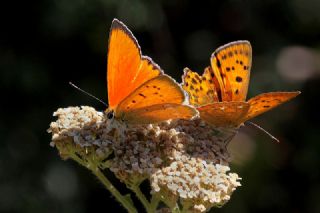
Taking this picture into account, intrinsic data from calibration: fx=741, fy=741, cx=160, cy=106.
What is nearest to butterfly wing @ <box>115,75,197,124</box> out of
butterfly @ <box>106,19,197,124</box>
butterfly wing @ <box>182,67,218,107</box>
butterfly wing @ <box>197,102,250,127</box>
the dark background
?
butterfly @ <box>106,19,197,124</box>

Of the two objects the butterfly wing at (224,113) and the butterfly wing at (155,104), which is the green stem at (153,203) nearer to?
the butterfly wing at (155,104)

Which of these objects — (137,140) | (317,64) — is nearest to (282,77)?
(317,64)

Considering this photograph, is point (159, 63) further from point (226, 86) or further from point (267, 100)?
point (267, 100)

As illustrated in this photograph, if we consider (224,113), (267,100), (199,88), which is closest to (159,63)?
(199,88)

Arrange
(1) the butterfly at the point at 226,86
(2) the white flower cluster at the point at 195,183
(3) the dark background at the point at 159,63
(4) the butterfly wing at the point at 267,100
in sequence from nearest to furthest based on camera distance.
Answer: (2) the white flower cluster at the point at 195,183 → (4) the butterfly wing at the point at 267,100 → (1) the butterfly at the point at 226,86 → (3) the dark background at the point at 159,63

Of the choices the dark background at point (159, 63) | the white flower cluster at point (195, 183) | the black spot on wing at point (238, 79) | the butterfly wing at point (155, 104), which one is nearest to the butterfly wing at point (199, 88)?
the black spot on wing at point (238, 79)

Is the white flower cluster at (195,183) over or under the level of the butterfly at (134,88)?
under

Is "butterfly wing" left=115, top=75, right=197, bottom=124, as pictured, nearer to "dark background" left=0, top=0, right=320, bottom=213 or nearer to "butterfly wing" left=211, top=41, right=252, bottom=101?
"butterfly wing" left=211, top=41, right=252, bottom=101
